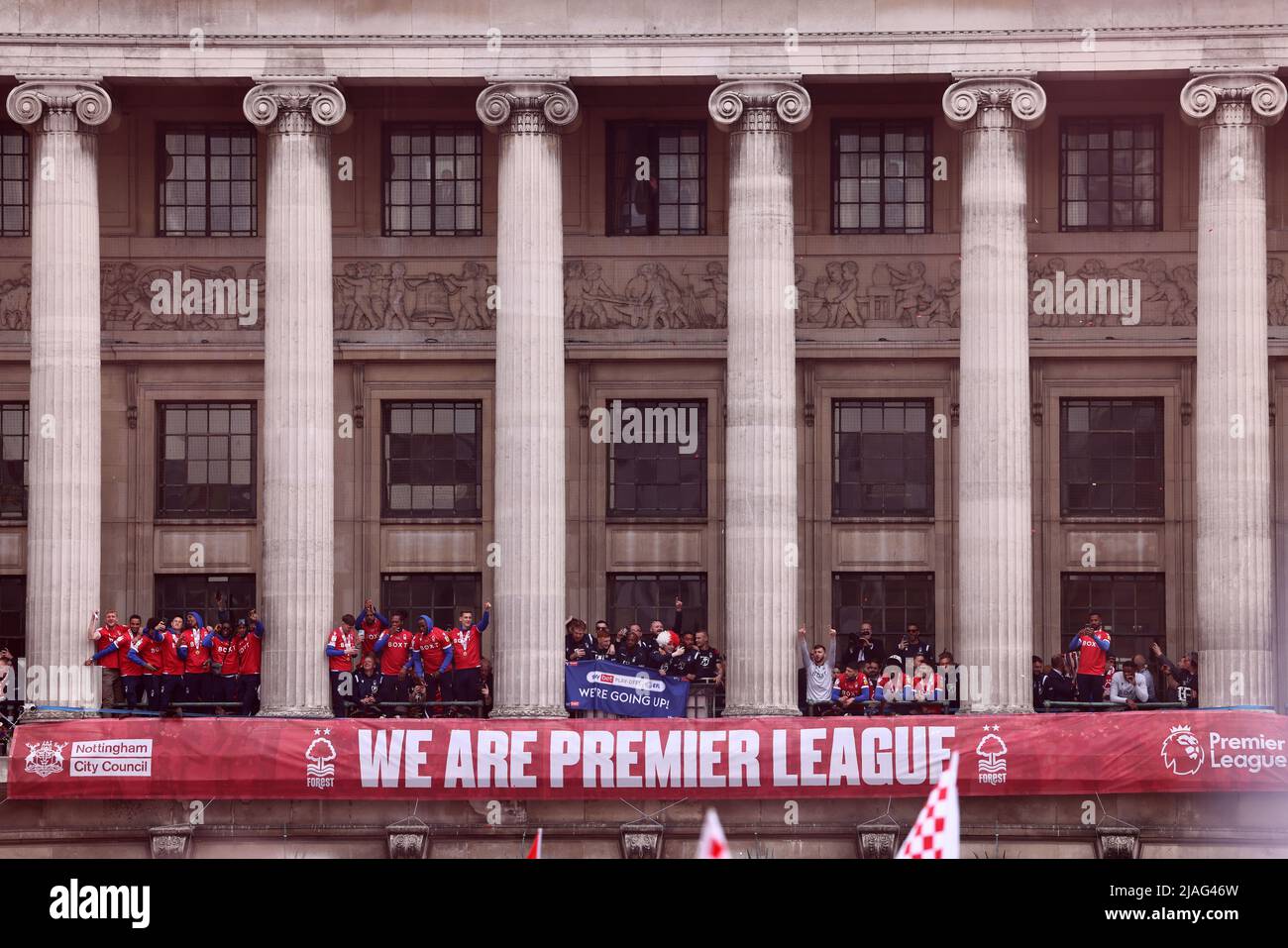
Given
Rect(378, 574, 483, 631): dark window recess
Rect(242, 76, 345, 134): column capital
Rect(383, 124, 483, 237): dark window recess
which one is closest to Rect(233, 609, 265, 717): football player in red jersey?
Rect(378, 574, 483, 631): dark window recess

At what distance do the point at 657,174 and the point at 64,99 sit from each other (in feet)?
40.1

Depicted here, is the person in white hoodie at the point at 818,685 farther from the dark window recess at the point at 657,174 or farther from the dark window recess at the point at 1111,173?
the dark window recess at the point at 1111,173

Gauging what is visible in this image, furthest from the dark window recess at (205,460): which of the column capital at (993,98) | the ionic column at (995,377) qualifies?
the column capital at (993,98)

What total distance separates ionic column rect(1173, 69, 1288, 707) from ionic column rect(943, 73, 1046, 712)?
3.20 m

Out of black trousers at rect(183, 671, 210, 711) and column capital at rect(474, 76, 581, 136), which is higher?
column capital at rect(474, 76, 581, 136)

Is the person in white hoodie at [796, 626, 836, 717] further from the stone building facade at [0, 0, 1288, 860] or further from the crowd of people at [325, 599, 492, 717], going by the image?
the crowd of people at [325, 599, 492, 717]

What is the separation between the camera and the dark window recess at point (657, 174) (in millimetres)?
56906

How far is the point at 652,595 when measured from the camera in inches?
2239

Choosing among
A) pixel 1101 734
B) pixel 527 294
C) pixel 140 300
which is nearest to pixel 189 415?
pixel 140 300

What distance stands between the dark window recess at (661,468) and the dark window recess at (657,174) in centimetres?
375

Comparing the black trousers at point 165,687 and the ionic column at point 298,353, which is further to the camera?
the ionic column at point 298,353

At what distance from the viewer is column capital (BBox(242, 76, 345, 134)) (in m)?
51.7

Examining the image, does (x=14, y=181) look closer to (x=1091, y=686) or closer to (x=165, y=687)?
(x=165, y=687)

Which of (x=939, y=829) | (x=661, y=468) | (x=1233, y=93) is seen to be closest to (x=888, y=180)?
(x=661, y=468)
